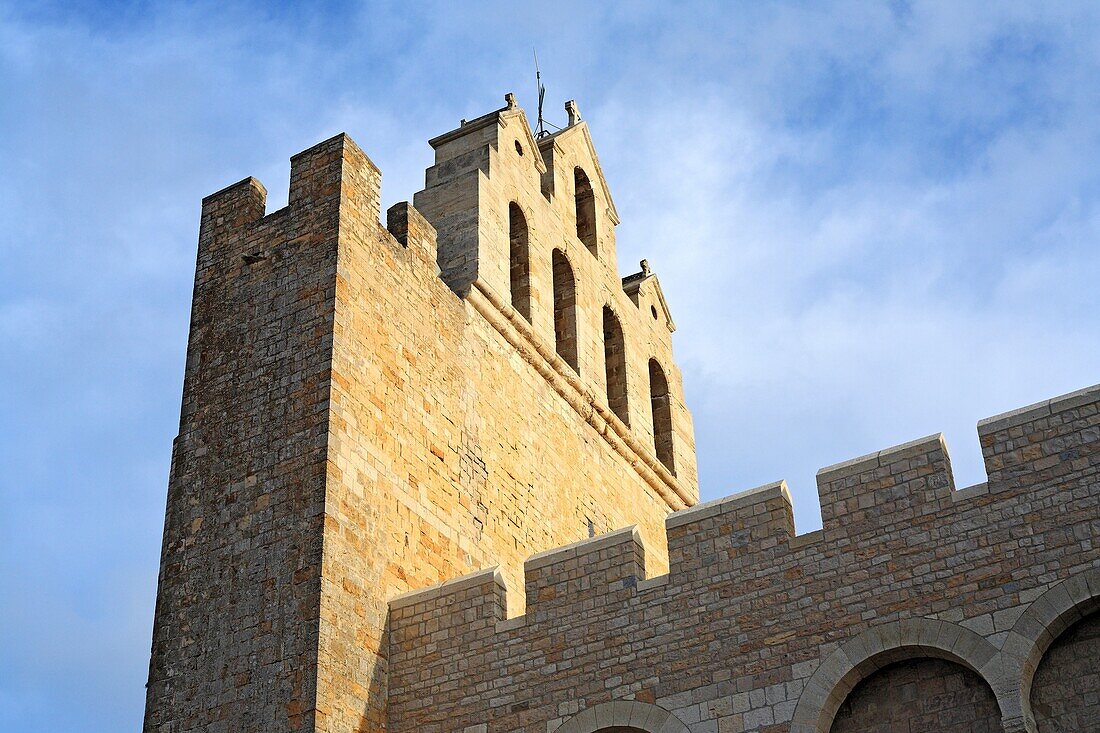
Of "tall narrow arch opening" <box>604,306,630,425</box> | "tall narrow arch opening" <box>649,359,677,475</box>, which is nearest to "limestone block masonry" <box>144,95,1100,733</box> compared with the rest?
"tall narrow arch opening" <box>604,306,630,425</box>

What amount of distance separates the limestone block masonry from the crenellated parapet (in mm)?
21

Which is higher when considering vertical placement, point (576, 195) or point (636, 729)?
point (576, 195)

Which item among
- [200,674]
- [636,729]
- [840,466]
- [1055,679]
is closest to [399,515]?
[200,674]

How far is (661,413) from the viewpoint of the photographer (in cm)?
2050

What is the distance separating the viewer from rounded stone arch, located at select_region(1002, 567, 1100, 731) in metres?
9.85

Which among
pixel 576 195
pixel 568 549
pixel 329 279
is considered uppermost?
pixel 576 195

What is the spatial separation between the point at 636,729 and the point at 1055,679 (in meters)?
3.19

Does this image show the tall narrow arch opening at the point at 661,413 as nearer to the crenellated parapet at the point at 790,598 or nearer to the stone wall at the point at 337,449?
the stone wall at the point at 337,449

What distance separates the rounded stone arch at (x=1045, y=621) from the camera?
985 centimetres

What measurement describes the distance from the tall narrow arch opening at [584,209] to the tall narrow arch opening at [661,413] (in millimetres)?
2049

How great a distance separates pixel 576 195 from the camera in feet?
67.9

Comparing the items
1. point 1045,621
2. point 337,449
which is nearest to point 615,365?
point 337,449

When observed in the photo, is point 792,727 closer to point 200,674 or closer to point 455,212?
point 200,674

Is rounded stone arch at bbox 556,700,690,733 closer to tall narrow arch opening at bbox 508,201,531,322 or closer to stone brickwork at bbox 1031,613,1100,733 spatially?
stone brickwork at bbox 1031,613,1100,733
